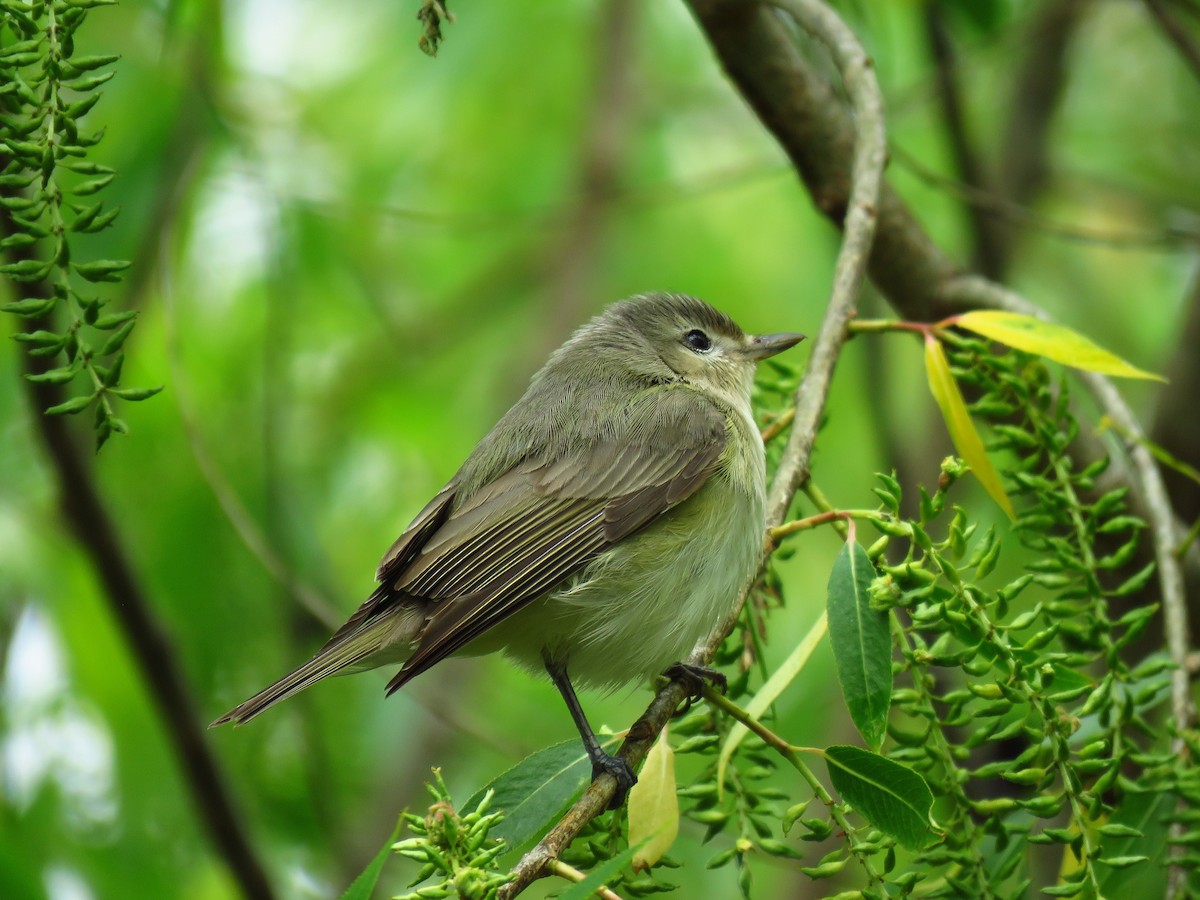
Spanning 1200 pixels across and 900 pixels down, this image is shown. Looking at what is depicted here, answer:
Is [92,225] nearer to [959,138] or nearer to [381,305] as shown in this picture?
[381,305]

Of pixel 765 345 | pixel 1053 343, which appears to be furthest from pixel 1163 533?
pixel 765 345

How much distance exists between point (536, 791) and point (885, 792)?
669 mm

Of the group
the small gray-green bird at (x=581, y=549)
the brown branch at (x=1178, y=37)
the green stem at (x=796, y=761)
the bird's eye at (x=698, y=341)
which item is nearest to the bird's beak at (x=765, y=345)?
the bird's eye at (x=698, y=341)

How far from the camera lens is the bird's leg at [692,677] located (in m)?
2.86

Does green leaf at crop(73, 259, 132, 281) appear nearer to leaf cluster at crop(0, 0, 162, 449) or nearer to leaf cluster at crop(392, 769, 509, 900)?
leaf cluster at crop(0, 0, 162, 449)

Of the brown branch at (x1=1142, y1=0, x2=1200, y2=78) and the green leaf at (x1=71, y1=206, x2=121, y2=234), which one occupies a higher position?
the green leaf at (x1=71, y1=206, x2=121, y2=234)

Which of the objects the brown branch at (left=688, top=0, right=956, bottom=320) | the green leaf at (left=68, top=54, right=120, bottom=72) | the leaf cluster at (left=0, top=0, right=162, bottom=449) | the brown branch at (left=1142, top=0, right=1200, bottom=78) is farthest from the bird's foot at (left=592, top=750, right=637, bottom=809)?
the brown branch at (left=1142, top=0, right=1200, bottom=78)

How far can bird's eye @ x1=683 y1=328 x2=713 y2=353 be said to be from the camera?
4363 mm

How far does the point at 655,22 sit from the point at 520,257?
162 centimetres

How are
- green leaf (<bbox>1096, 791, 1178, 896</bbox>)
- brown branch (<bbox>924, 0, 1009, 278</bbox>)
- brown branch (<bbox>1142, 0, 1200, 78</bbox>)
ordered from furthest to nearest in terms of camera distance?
brown branch (<bbox>924, 0, 1009, 278</bbox>)
brown branch (<bbox>1142, 0, 1200, 78</bbox>)
green leaf (<bbox>1096, 791, 1178, 896</bbox>)

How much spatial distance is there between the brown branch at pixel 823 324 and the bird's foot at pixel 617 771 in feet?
0.09

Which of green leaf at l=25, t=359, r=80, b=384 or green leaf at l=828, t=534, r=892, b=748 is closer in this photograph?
green leaf at l=25, t=359, r=80, b=384

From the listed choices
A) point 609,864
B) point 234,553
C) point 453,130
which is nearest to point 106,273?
point 609,864

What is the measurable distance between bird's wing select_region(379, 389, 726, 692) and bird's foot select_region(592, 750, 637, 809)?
1.72 ft
